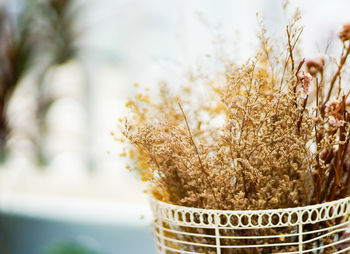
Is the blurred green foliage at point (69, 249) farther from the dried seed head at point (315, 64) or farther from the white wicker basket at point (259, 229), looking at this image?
the dried seed head at point (315, 64)

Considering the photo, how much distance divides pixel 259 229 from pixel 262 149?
0.14m

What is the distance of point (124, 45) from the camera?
302cm

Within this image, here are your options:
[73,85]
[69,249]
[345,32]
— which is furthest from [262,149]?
[73,85]

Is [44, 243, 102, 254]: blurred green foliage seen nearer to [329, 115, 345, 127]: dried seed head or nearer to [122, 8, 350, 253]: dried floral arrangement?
[122, 8, 350, 253]: dried floral arrangement

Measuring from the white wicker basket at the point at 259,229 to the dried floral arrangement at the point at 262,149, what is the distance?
1 cm

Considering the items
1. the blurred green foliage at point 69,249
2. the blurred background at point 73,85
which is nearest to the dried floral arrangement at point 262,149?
the blurred green foliage at point 69,249

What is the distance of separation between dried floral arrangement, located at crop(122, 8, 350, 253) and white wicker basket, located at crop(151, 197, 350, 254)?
15 millimetres

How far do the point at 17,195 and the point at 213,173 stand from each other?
2.18 metres

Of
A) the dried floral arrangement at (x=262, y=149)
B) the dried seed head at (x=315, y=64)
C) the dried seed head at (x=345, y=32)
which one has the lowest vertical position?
the dried floral arrangement at (x=262, y=149)

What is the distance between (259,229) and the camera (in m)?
0.73

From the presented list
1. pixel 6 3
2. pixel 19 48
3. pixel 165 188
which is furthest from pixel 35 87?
pixel 165 188

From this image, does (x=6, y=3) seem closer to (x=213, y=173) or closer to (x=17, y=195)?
(x=17, y=195)

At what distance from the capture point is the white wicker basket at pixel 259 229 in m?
0.69

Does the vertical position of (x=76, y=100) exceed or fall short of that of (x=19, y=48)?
it falls short
